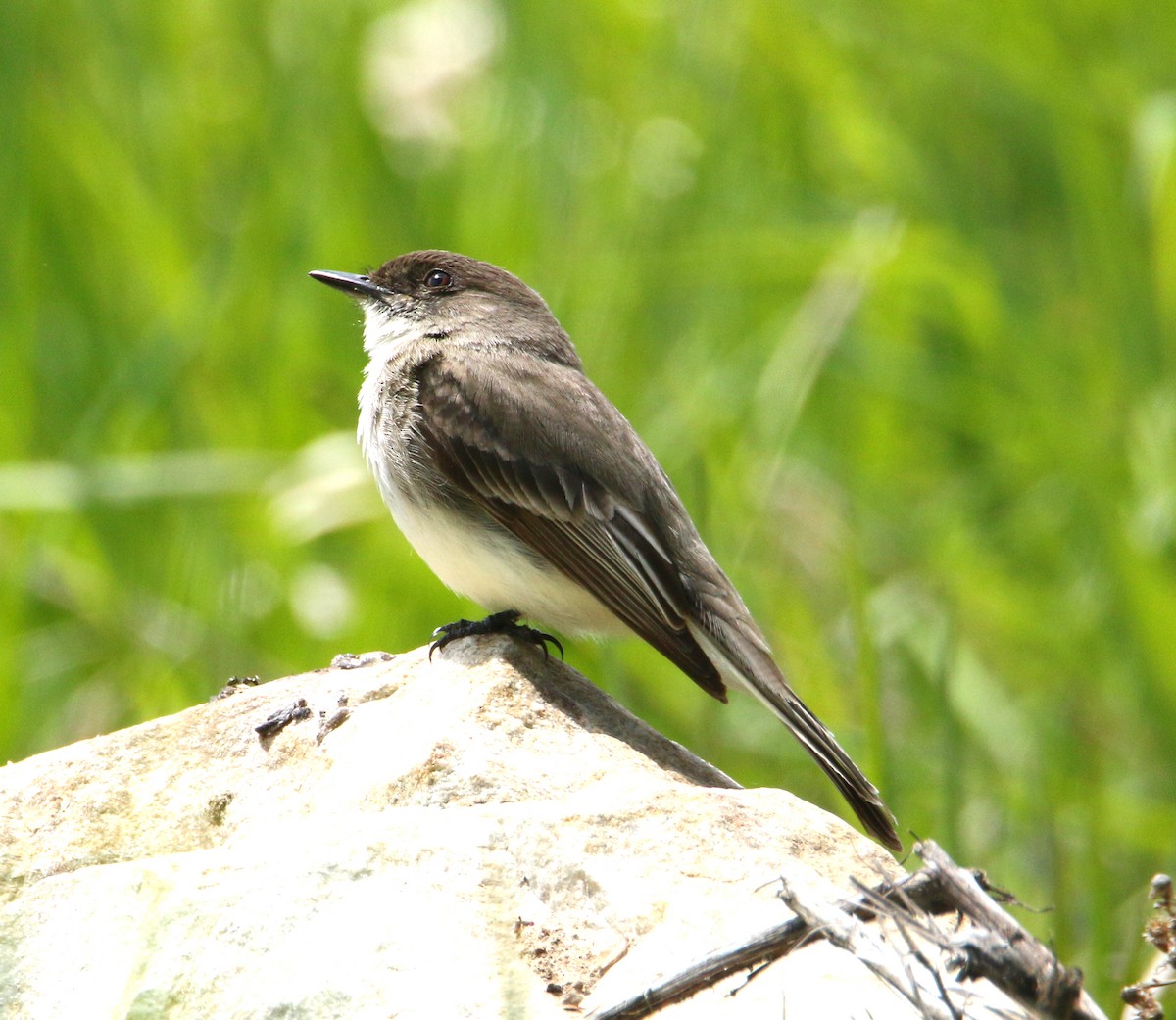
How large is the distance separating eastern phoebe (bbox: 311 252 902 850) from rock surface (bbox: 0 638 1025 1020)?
3.10 feet

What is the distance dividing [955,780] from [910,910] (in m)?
2.23

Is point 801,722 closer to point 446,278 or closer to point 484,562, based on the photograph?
point 484,562

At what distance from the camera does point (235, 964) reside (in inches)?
112

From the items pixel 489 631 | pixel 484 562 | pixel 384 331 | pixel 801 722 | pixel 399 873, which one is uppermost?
pixel 384 331

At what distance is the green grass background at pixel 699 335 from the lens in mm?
6500

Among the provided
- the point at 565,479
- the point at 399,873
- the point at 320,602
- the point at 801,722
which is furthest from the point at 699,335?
the point at 399,873

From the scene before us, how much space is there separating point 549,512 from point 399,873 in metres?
2.02

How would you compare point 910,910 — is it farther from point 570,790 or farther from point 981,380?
point 981,380

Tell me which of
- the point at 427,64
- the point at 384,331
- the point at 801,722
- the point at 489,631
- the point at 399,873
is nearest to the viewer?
the point at 399,873

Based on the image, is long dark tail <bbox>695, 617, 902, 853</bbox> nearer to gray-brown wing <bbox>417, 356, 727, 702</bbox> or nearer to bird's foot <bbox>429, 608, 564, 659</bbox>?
gray-brown wing <bbox>417, 356, 727, 702</bbox>

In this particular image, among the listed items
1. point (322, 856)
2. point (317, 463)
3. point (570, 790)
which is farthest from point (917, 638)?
point (322, 856)

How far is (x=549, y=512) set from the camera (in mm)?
4859

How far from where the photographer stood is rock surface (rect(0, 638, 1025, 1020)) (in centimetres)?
276

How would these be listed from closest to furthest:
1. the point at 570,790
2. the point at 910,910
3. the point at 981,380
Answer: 1. the point at 910,910
2. the point at 570,790
3. the point at 981,380
